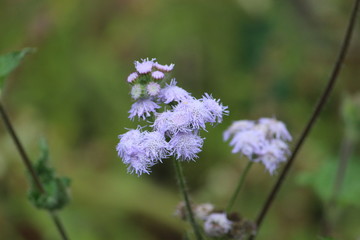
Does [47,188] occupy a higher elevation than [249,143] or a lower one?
lower

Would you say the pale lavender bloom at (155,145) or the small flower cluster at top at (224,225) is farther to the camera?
the small flower cluster at top at (224,225)

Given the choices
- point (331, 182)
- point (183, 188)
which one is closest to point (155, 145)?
point (183, 188)

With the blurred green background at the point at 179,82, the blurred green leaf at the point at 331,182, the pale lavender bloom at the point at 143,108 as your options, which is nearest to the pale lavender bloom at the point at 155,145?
the pale lavender bloom at the point at 143,108

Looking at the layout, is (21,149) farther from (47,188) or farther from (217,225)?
(217,225)

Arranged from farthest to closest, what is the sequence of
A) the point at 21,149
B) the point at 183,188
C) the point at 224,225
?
the point at 21,149 < the point at 224,225 < the point at 183,188

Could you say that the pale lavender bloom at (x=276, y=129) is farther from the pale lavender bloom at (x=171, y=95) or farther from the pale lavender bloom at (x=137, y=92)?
the pale lavender bloom at (x=137, y=92)

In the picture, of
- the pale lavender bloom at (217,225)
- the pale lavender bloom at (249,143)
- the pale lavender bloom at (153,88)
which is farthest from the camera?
the pale lavender bloom at (249,143)

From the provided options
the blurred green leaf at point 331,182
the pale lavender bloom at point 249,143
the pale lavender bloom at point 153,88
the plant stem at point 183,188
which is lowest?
the plant stem at point 183,188
